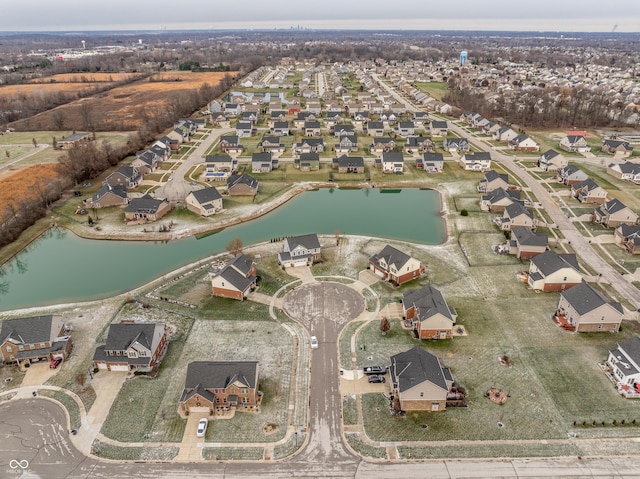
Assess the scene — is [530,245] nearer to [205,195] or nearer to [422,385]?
[422,385]

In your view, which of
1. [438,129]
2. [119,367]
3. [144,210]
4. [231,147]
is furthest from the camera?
[438,129]

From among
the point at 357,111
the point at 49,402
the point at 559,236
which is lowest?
the point at 49,402

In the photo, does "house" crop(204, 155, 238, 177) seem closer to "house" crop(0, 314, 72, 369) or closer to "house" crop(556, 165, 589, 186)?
"house" crop(0, 314, 72, 369)

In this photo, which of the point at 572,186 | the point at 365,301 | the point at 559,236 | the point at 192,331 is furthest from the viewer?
the point at 572,186

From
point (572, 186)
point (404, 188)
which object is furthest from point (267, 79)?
point (572, 186)

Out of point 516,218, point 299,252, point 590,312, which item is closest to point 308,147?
point 299,252

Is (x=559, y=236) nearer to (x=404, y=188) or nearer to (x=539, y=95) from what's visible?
(x=404, y=188)

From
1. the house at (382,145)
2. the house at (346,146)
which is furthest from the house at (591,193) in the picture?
the house at (346,146)

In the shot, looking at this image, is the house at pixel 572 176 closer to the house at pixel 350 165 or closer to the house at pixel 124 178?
the house at pixel 350 165
